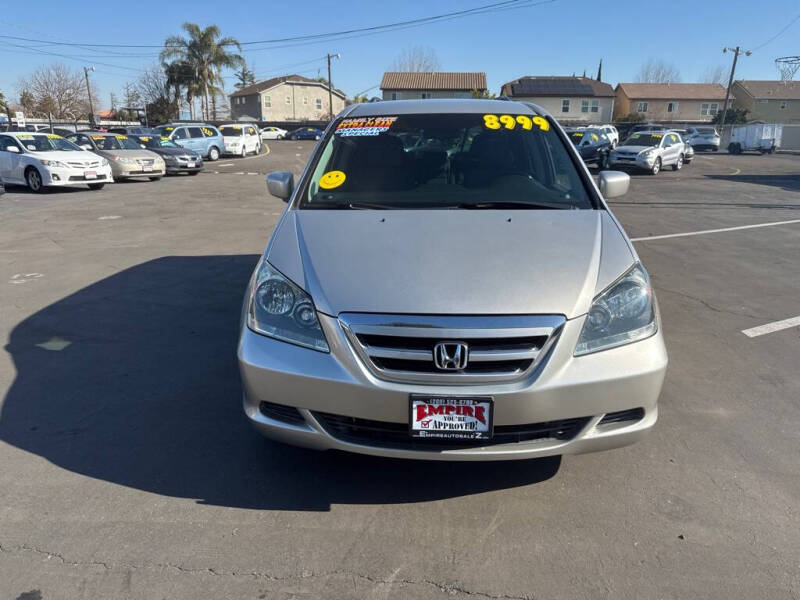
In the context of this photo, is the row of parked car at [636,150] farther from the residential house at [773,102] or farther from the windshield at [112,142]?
the residential house at [773,102]

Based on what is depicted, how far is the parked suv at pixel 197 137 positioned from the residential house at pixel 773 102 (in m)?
66.6

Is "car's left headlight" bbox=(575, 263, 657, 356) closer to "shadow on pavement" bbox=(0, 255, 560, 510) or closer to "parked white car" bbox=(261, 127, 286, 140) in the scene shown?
"shadow on pavement" bbox=(0, 255, 560, 510)

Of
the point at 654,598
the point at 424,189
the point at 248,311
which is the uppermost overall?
the point at 424,189

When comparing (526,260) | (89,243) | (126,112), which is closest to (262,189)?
(89,243)

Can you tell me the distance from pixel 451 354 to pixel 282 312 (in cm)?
83

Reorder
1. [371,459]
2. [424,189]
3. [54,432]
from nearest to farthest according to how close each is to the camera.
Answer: [371,459] → [54,432] → [424,189]

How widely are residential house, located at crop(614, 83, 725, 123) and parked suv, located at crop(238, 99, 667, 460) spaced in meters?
73.5

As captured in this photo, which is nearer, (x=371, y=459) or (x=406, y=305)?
(x=406, y=305)

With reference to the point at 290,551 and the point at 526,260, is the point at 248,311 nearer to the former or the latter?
the point at 290,551

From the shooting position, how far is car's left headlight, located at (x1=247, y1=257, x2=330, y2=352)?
104 inches

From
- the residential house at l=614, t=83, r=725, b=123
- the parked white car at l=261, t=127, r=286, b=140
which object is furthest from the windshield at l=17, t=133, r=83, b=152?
the residential house at l=614, t=83, r=725, b=123

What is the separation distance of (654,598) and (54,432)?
10.7 feet

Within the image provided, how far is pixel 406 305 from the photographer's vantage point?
8.39ft

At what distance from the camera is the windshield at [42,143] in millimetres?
15656
